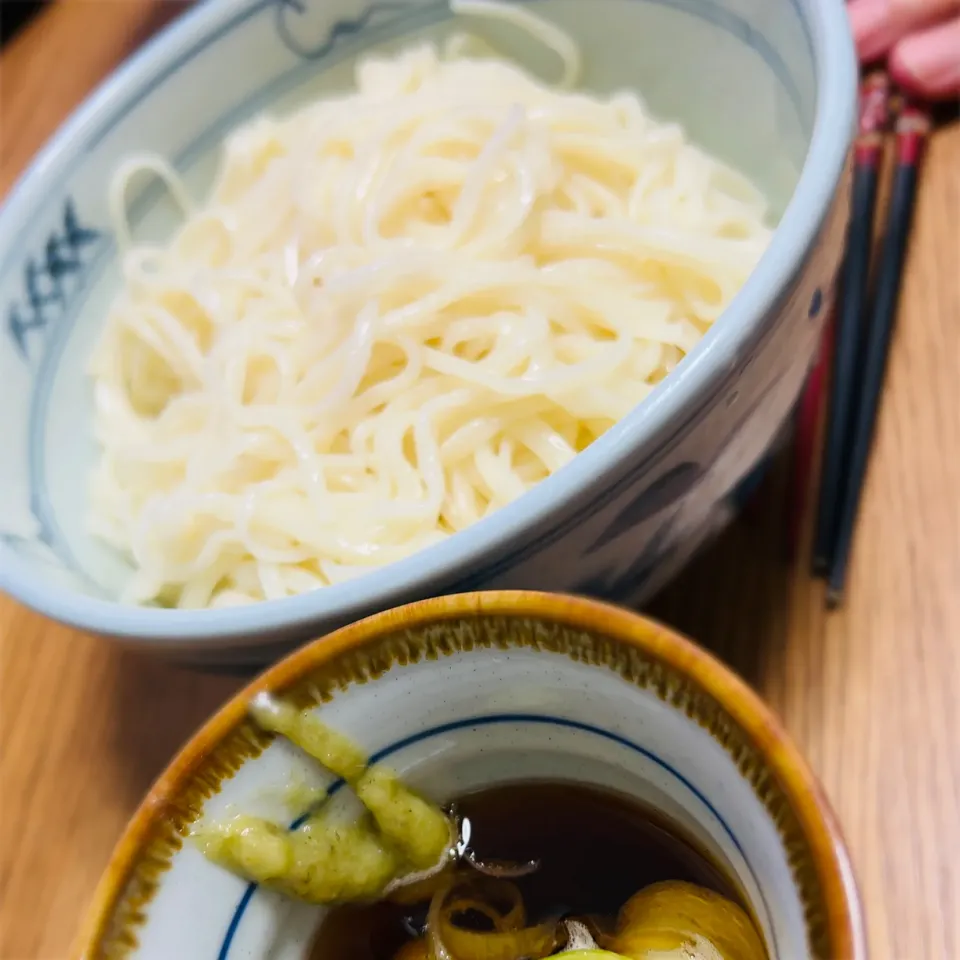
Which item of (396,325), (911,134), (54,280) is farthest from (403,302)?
(911,134)

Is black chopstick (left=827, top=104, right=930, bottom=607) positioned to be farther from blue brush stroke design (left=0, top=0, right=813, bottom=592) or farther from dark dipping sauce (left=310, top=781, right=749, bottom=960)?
dark dipping sauce (left=310, top=781, right=749, bottom=960)

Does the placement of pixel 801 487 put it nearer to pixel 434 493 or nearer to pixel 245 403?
pixel 434 493

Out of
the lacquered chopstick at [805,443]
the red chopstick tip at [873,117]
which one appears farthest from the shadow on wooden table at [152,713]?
the red chopstick tip at [873,117]

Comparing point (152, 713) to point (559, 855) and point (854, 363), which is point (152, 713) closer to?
point (559, 855)

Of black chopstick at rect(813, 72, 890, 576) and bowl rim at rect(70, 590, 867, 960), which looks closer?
bowl rim at rect(70, 590, 867, 960)

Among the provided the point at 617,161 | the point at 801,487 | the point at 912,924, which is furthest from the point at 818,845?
the point at 617,161

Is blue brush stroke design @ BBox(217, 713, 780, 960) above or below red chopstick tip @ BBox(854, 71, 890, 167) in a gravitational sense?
below

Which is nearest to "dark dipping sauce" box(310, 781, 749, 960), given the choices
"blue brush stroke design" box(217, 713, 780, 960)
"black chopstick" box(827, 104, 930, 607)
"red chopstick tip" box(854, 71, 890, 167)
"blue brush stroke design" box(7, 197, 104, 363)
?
"blue brush stroke design" box(217, 713, 780, 960)

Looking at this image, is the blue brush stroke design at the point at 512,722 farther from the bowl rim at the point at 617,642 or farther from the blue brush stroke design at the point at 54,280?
the blue brush stroke design at the point at 54,280
